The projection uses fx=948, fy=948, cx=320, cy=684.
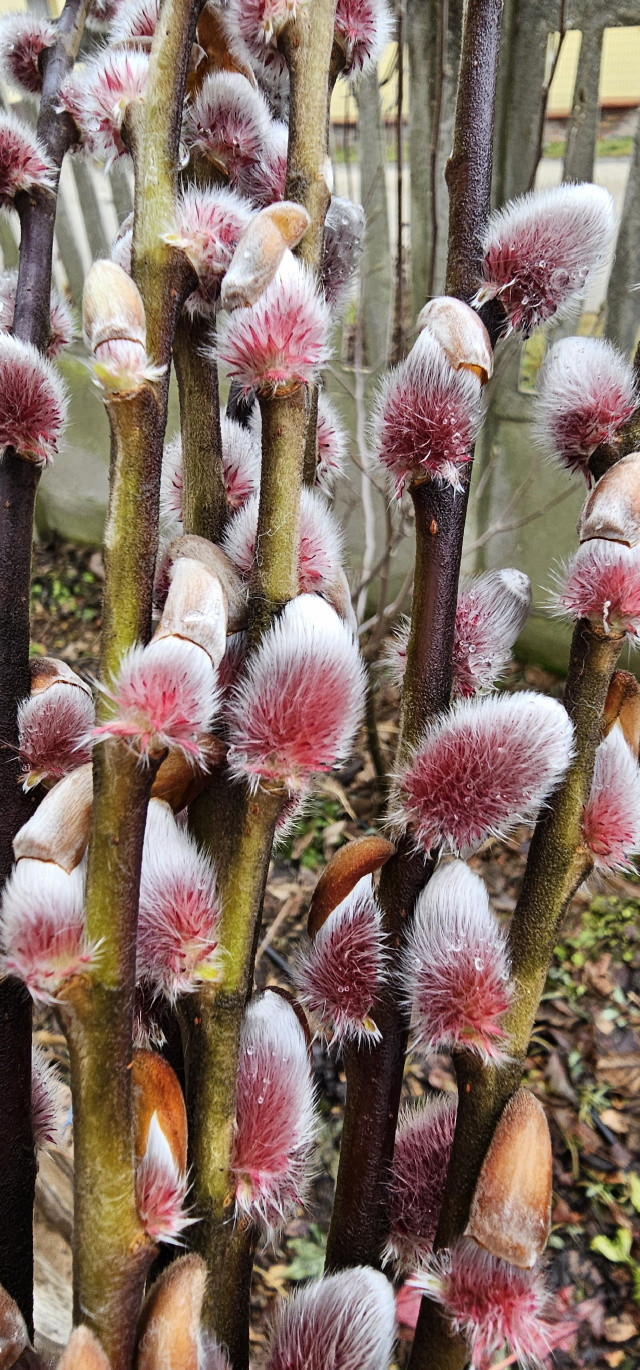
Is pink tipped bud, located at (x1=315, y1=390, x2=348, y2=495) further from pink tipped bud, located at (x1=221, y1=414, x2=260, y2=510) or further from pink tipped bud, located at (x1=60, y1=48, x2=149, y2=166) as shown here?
pink tipped bud, located at (x1=60, y1=48, x2=149, y2=166)

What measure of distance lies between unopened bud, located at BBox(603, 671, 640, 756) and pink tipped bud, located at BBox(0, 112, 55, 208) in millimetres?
390

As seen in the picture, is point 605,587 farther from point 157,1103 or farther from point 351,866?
point 157,1103

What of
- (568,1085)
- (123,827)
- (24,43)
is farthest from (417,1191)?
(568,1085)

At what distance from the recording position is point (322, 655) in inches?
13.3

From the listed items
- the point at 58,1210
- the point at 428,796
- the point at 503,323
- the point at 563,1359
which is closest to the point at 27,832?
the point at 428,796

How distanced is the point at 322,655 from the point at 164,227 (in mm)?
164

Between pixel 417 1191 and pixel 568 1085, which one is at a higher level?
pixel 417 1191

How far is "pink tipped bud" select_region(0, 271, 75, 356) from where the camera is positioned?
20.5 inches

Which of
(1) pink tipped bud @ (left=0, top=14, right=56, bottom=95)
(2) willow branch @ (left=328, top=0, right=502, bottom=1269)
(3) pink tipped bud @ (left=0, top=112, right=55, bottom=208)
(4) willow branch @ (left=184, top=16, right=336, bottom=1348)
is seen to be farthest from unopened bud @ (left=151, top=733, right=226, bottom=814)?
(1) pink tipped bud @ (left=0, top=14, right=56, bottom=95)

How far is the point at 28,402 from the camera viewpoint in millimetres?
429

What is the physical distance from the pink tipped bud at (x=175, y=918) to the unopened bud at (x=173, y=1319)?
100mm

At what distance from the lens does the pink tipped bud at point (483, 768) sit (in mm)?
391

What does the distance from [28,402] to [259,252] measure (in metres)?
0.16

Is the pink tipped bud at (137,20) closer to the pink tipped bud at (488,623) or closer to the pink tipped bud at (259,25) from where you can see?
the pink tipped bud at (259,25)
